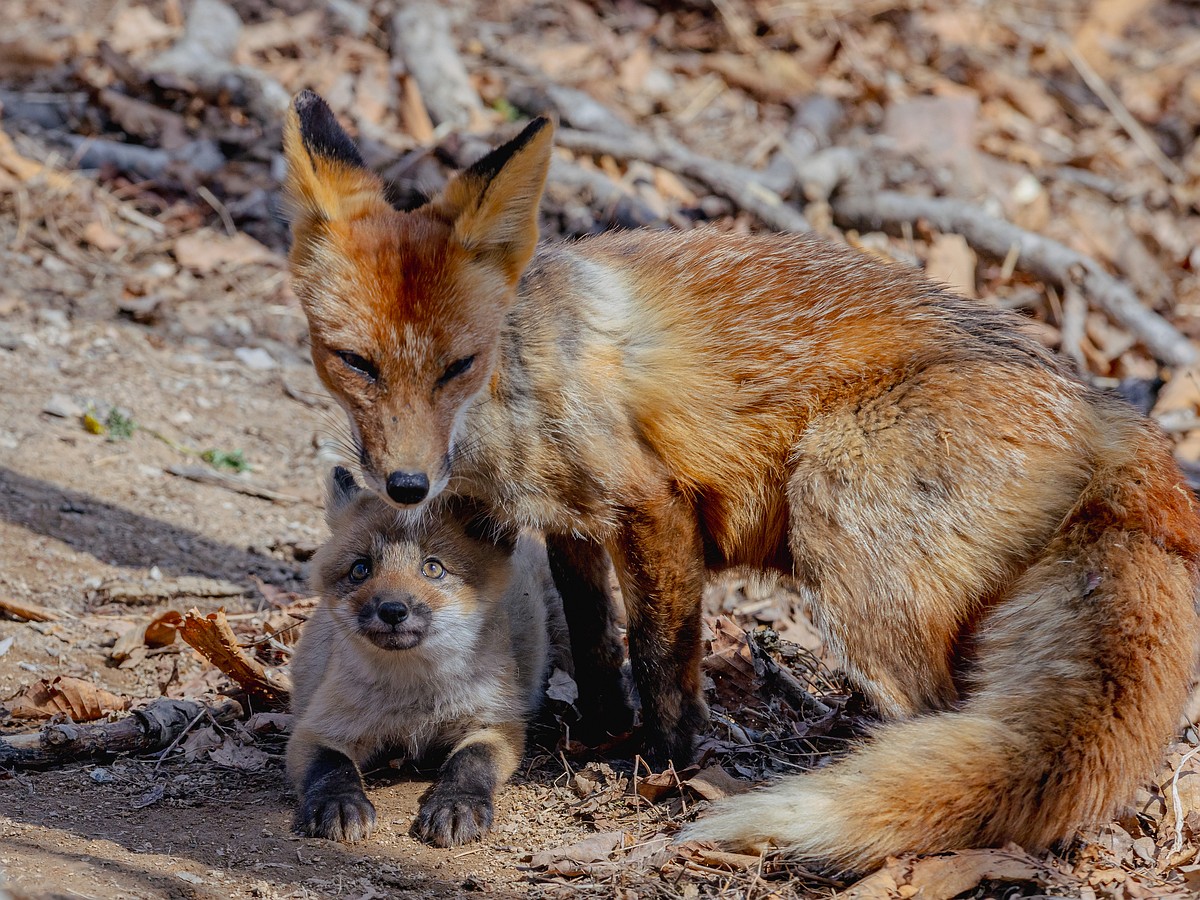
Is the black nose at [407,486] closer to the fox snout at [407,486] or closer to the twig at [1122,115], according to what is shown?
the fox snout at [407,486]

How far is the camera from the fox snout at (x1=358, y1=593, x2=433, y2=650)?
16.3 feet

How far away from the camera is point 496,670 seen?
554cm

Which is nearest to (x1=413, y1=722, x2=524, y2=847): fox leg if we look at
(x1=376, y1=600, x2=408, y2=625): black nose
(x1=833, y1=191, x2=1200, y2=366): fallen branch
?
(x1=376, y1=600, x2=408, y2=625): black nose

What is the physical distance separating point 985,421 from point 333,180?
2951mm

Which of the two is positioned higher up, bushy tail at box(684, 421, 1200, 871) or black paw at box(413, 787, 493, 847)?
bushy tail at box(684, 421, 1200, 871)

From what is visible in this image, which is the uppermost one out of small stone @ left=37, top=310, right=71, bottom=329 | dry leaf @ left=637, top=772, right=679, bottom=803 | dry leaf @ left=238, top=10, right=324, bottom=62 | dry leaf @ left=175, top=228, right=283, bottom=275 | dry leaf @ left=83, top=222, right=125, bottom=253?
dry leaf @ left=238, top=10, right=324, bottom=62

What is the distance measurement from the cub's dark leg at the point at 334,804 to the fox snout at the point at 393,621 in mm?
579

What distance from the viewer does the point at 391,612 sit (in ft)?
16.3

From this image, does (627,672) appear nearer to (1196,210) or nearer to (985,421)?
(985,421)

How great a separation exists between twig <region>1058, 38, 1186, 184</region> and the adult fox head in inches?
424

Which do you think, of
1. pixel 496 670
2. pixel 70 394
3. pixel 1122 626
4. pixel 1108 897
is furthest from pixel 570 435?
pixel 70 394

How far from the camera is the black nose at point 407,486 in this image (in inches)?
167

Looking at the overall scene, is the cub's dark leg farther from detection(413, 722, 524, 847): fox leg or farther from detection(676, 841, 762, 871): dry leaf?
detection(676, 841, 762, 871): dry leaf

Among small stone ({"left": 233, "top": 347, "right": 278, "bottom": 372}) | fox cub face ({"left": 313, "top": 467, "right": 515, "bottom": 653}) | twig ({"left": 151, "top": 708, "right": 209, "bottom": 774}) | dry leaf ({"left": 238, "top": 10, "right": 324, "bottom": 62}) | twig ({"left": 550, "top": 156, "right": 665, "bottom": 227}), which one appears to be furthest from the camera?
dry leaf ({"left": 238, "top": 10, "right": 324, "bottom": 62})
